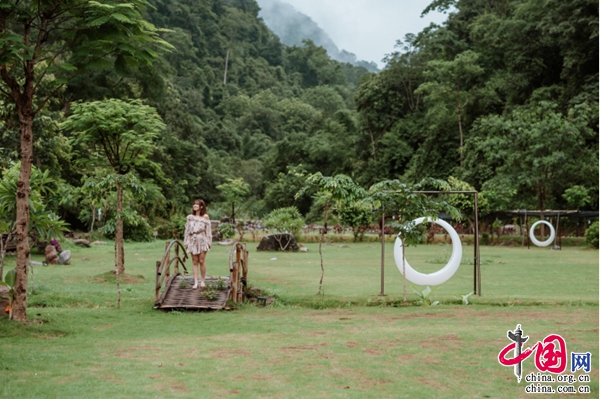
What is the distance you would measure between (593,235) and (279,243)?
1344 cm

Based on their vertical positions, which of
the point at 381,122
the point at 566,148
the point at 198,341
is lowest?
the point at 198,341

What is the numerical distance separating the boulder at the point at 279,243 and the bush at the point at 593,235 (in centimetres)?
1262

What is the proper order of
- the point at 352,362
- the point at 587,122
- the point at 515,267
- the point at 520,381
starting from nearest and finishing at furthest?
1. the point at 520,381
2. the point at 352,362
3. the point at 515,267
4. the point at 587,122

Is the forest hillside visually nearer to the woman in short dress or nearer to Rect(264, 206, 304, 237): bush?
the woman in short dress

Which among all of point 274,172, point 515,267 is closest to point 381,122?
point 274,172

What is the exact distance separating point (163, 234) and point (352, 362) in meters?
29.6

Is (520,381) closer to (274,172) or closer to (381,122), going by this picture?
(381,122)

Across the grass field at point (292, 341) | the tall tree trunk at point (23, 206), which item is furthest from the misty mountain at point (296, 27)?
the tall tree trunk at point (23, 206)

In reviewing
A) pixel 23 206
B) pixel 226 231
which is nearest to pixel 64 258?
pixel 23 206

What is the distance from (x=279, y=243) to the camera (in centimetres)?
2706

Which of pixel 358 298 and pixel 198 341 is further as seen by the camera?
pixel 358 298

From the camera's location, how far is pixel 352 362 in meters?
6.69

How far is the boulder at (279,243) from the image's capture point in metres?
27.1

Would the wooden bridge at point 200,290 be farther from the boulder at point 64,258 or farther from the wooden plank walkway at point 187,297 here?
the boulder at point 64,258
